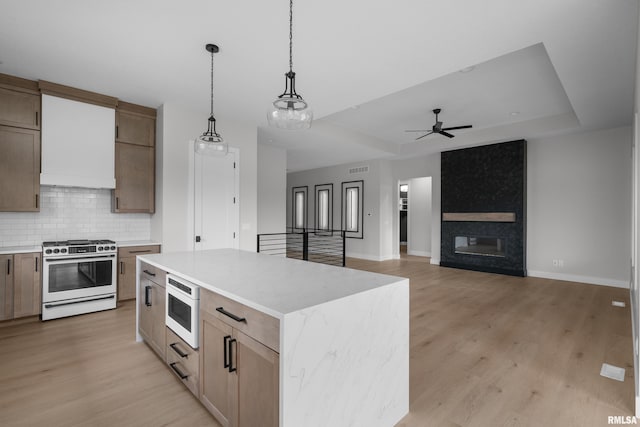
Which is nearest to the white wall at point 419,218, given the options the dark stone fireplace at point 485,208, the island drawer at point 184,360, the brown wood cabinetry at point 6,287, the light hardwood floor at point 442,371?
the dark stone fireplace at point 485,208

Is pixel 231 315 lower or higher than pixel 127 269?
higher

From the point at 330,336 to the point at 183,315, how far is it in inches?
45.8

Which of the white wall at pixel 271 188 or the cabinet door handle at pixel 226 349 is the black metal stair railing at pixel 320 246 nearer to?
the white wall at pixel 271 188

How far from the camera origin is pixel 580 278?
562 cm

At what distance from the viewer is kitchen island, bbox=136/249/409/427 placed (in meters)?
1.29

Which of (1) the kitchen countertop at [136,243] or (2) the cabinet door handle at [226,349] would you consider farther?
(1) the kitchen countertop at [136,243]

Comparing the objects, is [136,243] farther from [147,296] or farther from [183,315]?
[183,315]

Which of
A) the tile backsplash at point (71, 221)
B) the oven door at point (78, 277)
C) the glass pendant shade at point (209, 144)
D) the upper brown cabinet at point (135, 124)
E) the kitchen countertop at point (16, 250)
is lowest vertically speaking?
the oven door at point (78, 277)

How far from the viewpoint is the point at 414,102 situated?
486 cm

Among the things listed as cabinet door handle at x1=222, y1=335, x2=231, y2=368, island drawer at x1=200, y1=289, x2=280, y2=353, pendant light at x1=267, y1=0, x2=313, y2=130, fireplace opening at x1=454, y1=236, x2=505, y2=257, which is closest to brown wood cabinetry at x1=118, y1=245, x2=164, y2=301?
island drawer at x1=200, y1=289, x2=280, y2=353

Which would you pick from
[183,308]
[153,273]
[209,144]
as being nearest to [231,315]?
[183,308]

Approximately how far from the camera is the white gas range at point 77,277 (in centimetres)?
354

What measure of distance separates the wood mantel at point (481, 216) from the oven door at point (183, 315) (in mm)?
6205

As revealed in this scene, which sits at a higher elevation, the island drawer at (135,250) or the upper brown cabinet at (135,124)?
the upper brown cabinet at (135,124)
